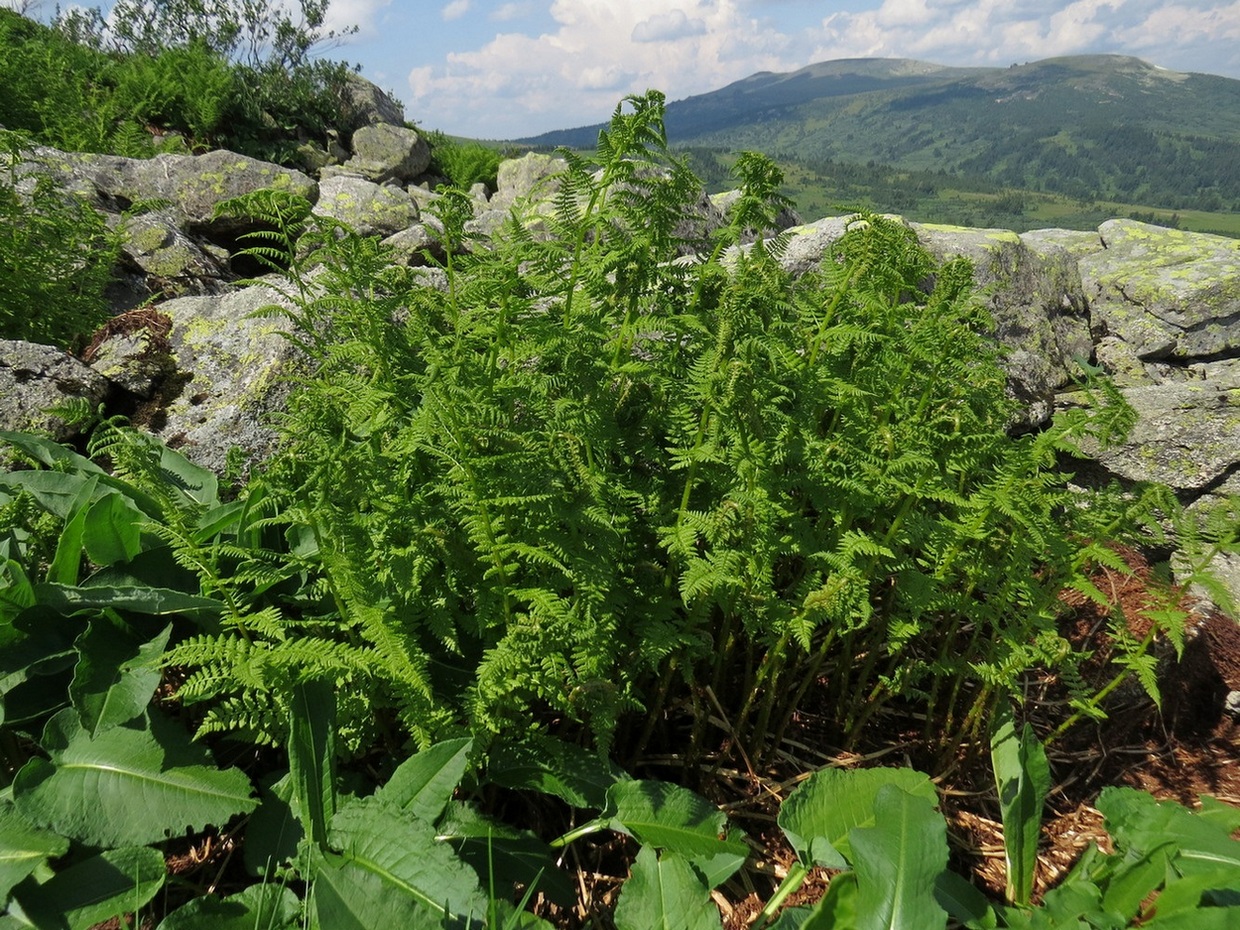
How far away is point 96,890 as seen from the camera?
6.81 feet

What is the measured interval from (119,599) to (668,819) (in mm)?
1822

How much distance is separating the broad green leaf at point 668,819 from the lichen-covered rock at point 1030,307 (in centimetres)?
402

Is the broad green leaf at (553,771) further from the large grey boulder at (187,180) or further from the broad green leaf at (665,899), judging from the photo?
the large grey boulder at (187,180)

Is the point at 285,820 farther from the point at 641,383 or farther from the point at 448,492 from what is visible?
the point at 641,383

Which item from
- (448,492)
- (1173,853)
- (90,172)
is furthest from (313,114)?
(1173,853)

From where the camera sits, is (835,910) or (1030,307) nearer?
(835,910)

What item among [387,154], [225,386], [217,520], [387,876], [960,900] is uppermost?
[387,154]

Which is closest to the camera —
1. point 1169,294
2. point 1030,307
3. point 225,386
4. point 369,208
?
point 225,386

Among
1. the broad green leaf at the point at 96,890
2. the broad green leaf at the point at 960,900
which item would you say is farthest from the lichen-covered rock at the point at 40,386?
the broad green leaf at the point at 960,900

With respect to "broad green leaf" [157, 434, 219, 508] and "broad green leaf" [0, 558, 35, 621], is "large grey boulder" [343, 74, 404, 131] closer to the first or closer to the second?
"broad green leaf" [157, 434, 219, 508]

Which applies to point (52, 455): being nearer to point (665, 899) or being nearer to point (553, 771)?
point (553, 771)

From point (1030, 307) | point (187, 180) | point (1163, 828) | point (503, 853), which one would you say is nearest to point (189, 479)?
point (503, 853)

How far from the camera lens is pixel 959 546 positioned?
8.55ft

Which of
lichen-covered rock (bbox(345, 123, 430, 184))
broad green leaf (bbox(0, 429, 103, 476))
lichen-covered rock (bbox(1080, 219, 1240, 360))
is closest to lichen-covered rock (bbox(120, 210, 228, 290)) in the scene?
broad green leaf (bbox(0, 429, 103, 476))
